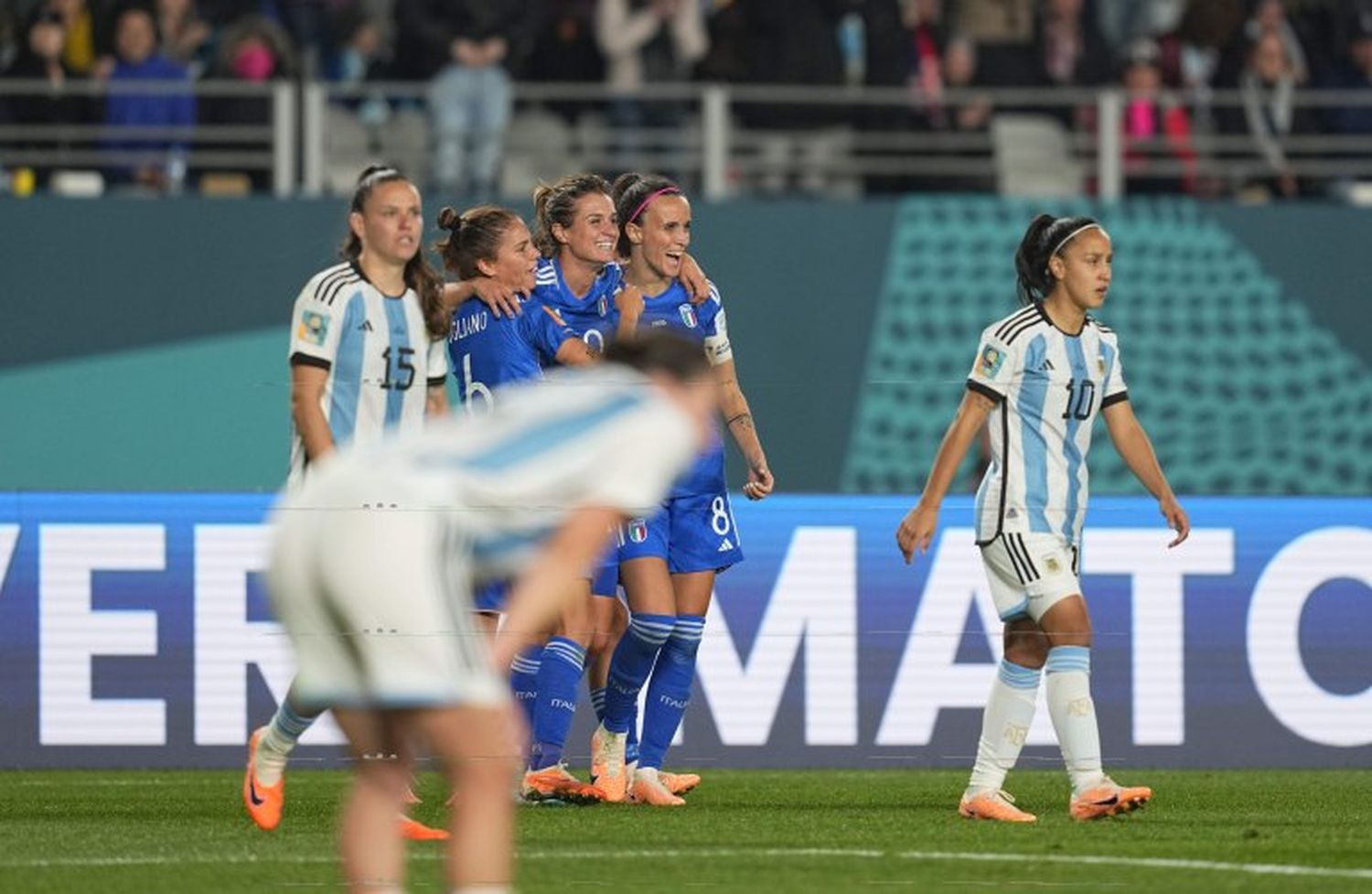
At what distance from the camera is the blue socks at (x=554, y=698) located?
9.76 m

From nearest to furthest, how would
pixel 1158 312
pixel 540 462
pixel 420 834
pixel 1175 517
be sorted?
pixel 540 462 → pixel 420 834 → pixel 1175 517 → pixel 1158 312

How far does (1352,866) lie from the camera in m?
7.69

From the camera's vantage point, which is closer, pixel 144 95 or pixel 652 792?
pixel 652 792

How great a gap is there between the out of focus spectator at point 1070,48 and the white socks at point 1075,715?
8.76 meters

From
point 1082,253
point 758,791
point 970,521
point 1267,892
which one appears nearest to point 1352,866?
point 1267,892

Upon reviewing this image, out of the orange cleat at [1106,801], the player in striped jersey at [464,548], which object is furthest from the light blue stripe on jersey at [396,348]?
the player in striped jersey at [464,548]

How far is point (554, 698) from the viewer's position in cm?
976

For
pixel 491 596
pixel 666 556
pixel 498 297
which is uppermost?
pixel 498 297

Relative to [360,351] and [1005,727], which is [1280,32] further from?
[360,351]

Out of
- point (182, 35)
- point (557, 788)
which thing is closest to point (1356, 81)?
point (182, 35)

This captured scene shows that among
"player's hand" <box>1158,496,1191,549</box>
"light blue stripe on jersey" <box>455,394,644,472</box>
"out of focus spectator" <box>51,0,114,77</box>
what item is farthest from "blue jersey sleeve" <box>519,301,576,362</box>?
"out of focus spectator" <box>51,0,114,77</box>

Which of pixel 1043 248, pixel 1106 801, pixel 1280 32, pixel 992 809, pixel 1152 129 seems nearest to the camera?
pixel 1106 801

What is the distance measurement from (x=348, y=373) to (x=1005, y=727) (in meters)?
2.42

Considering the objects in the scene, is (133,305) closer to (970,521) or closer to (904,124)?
(904,124)
